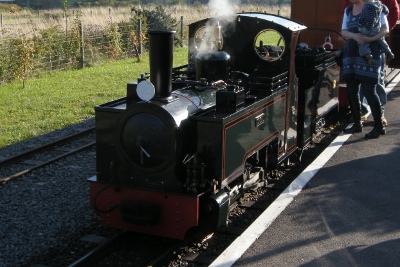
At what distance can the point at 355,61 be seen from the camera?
328 inches

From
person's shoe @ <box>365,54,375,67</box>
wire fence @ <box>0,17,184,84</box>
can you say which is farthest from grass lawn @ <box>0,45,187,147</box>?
person's shoe @ <box>365,54,375,67</box>

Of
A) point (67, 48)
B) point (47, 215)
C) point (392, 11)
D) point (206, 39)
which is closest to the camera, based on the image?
point (47, 215)

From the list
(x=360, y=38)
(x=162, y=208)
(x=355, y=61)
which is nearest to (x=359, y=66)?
(x=355, y=61)

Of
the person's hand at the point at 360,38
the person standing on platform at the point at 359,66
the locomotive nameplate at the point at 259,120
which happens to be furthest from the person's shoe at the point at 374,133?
the locomotive nameplate at the point at 259,120

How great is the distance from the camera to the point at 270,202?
247 inches

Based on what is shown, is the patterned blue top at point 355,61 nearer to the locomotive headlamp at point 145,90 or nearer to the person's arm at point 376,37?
the person's arm at point 376,37

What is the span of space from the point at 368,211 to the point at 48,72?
38.0 feet

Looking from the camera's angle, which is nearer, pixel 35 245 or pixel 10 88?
pixel 35 245

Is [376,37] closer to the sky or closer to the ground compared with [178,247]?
closer to the sky

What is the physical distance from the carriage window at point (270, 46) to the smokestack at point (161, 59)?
6.35ft

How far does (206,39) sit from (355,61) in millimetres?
2766

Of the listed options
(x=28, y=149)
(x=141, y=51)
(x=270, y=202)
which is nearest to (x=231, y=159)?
(x=270, y=202)

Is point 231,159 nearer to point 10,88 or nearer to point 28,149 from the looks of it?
point 28,149

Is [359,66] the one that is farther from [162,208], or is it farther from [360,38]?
[162,208]
